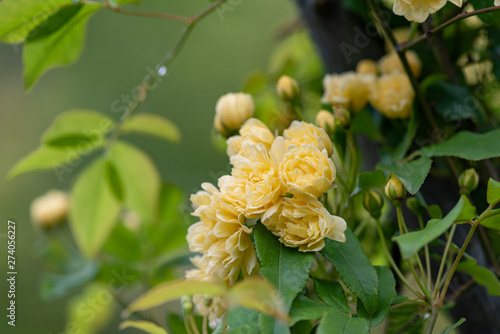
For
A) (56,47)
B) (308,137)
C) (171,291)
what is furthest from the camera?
(56,47)

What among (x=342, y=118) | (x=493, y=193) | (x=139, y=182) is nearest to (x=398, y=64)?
(x=342, y=118)

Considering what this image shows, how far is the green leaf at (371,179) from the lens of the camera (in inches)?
13.8

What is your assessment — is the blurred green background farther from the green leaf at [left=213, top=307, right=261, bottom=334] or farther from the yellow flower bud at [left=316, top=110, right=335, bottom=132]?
the green leaf at [left=213, top=307, right=261, bottom=334]

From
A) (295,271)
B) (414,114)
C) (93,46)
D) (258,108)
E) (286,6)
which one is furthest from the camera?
(93,46)

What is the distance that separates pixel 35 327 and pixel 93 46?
1.08 m

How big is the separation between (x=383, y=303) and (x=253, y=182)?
113mm

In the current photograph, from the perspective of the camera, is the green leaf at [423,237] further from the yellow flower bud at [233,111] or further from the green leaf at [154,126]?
the green leaf at [154,126]

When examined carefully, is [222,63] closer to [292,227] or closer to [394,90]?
[394,90]

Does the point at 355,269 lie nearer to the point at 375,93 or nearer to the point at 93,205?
the point at 375,93

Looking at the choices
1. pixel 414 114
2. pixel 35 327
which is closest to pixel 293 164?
pixel 414 114

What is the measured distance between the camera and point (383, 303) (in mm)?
301

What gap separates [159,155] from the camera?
1.86 m

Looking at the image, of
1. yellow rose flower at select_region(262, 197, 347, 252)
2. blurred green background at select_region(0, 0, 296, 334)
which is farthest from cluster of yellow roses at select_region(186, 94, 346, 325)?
blurred green background at select_region(0, 0, 296, 334)

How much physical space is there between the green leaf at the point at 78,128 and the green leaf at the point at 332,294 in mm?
359
